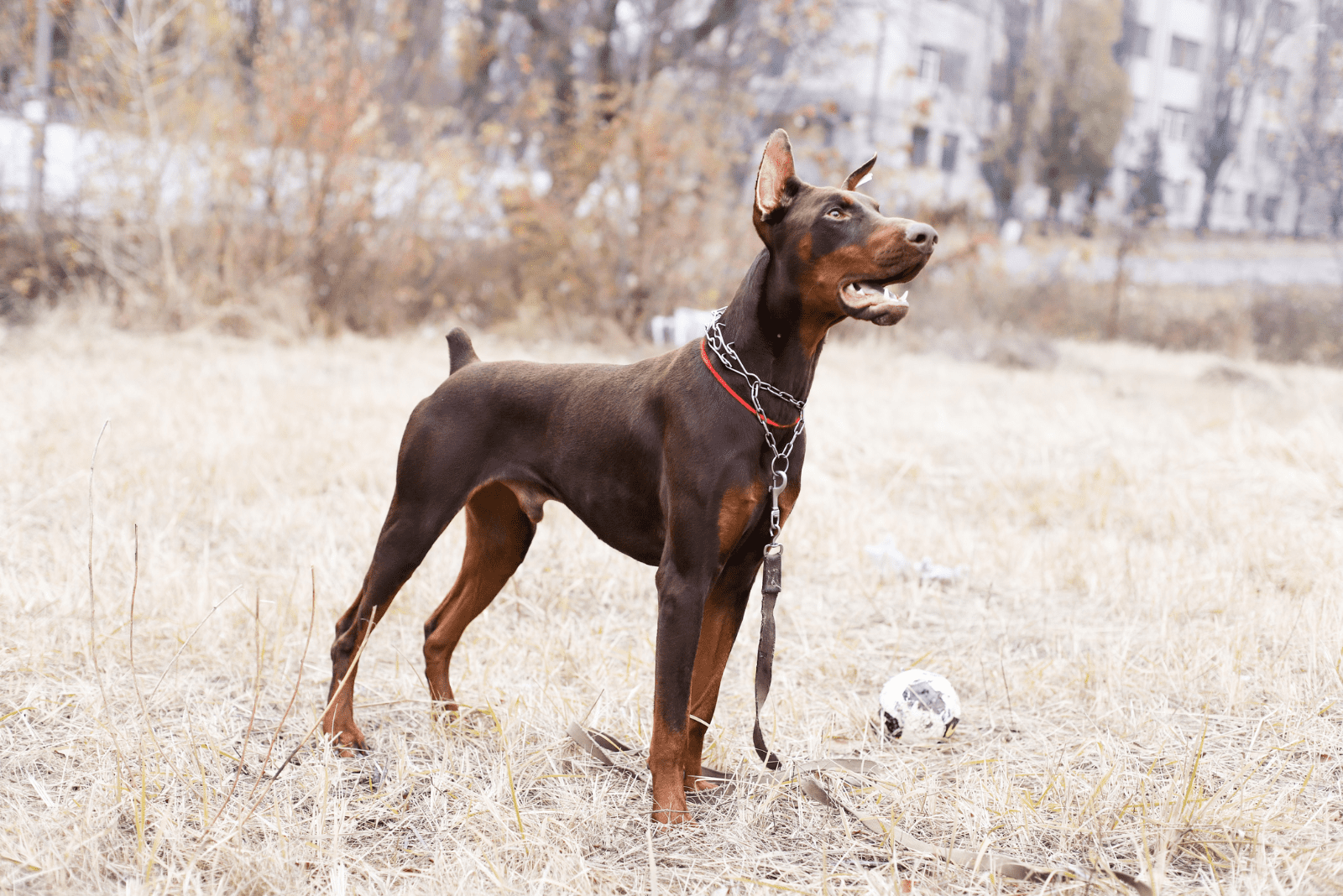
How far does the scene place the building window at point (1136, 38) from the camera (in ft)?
61.5

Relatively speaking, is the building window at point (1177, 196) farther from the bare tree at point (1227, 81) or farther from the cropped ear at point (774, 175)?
the cropped ear at point (774, 175)

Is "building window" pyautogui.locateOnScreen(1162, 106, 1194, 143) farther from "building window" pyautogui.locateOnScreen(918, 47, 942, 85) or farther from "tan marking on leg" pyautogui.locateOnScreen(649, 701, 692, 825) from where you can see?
"tan marking on leg" pyautogui.locateOnScreen(649, 701, 692, 825)

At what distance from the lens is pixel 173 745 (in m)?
2.62

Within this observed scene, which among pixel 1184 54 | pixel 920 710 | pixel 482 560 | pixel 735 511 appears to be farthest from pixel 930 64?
pixel 735 511

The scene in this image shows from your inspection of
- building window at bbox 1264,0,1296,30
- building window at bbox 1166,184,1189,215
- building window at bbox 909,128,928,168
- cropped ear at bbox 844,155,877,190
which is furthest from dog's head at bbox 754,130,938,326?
building window at bbox 1166,184,1189,215

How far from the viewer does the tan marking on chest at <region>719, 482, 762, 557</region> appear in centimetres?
228

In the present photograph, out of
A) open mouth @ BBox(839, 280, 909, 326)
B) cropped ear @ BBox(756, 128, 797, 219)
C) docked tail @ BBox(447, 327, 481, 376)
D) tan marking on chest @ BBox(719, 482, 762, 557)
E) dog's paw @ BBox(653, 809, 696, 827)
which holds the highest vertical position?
cropped ear @ BBox(756, 128, 797, 219)

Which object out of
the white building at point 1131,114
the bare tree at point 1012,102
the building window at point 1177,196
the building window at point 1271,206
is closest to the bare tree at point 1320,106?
the white building at point 1131,114

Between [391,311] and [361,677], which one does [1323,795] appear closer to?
[361,677]

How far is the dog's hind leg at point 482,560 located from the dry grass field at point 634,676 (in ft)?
0.51

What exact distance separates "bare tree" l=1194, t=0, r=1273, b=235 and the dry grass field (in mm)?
12591

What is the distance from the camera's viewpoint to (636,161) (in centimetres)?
1191

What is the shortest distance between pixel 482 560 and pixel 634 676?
701 mm

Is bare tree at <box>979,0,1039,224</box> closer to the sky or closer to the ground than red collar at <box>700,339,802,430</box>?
closer to the sky
